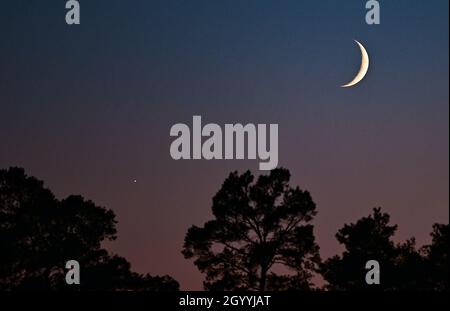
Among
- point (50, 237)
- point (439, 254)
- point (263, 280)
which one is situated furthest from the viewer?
point (439, 254)

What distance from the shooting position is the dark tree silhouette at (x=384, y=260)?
164ft

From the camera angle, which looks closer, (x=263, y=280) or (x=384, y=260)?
(x=263, y=280)

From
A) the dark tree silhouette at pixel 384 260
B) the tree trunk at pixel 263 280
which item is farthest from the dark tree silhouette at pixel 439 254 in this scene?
the tree trunk at pixel 263 280

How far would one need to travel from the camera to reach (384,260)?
174 ft

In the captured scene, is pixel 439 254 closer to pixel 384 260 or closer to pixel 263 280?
pixel 384 260

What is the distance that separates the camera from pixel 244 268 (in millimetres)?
46219

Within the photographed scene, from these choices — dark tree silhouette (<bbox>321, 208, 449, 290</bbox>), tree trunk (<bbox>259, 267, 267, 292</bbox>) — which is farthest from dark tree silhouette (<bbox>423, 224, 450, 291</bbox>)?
tree trunk (<bbox>259, 267, 267, 292</bbox>)

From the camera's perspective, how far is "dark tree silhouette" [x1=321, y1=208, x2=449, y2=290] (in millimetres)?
50031

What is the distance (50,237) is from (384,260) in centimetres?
1633

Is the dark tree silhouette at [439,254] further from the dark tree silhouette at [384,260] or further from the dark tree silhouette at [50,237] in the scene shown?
the dark tree silhouette at [50,237]

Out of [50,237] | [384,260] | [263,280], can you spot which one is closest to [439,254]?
[384,260]

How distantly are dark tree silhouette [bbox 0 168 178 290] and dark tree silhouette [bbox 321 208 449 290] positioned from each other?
379 inches
